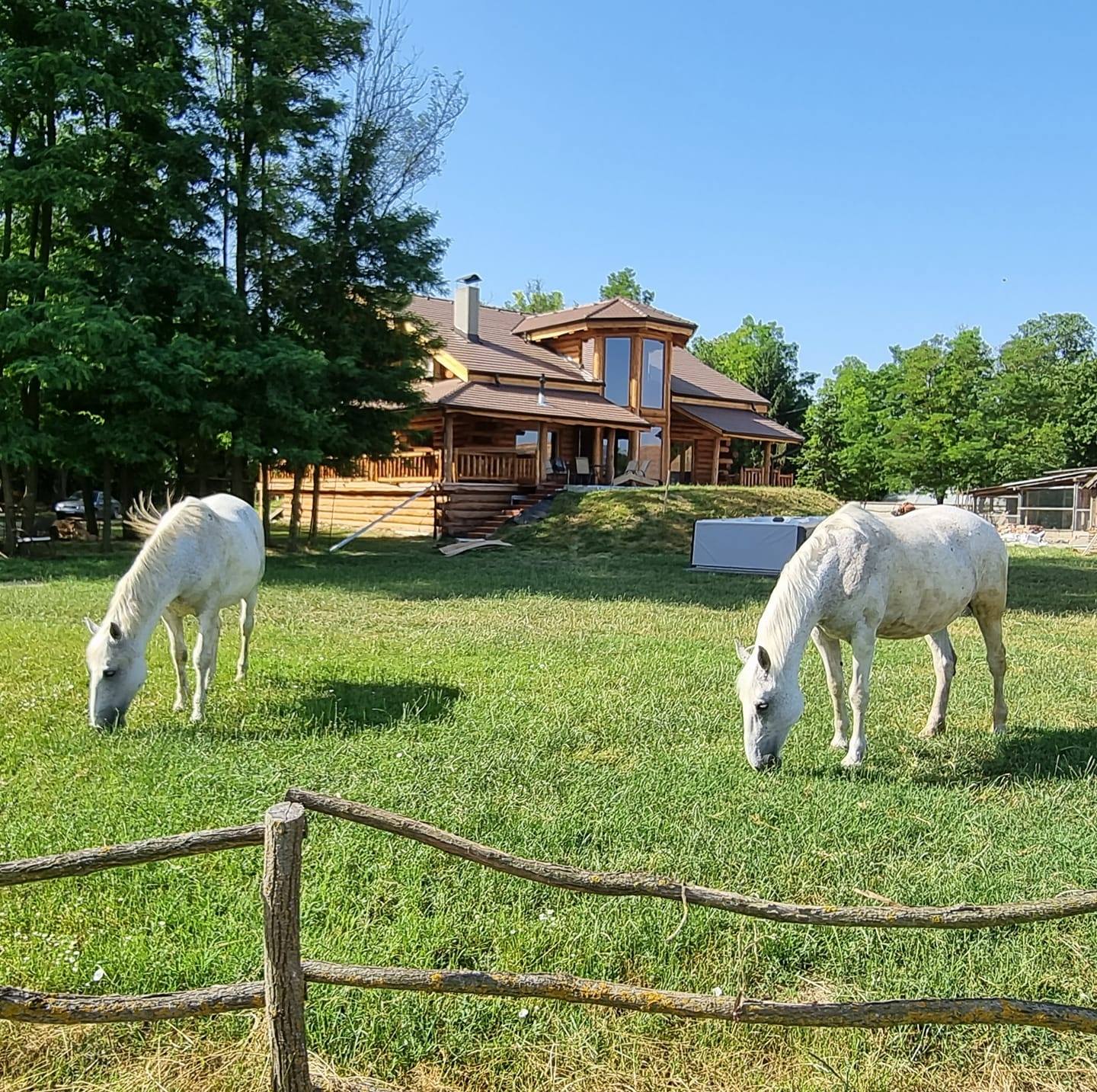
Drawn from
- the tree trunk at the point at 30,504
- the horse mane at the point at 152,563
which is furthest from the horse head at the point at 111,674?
the tree trunk at the point at 30,504

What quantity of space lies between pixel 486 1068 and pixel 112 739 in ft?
12.8

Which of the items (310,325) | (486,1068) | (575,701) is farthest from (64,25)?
(486,1068)

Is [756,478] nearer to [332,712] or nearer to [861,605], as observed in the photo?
[861,605]

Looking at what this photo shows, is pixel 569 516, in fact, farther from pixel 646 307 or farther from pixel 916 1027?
pixel 916 1027

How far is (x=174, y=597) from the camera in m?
5.96

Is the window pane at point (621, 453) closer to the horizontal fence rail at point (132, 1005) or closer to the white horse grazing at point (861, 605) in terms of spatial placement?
the white horse grazing at point (861, 605)

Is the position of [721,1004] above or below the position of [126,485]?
below

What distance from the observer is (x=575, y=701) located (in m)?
6.70

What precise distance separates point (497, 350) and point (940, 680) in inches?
991

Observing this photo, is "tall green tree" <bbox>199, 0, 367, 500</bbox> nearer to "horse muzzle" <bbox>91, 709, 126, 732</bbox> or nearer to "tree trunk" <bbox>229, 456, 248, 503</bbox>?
"tree trunk" <bbox>229, 456, 248, 503</bbox>

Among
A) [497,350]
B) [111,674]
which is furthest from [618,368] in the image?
[111,674]

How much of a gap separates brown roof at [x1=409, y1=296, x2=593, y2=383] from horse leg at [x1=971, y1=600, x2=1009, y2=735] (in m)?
21.4

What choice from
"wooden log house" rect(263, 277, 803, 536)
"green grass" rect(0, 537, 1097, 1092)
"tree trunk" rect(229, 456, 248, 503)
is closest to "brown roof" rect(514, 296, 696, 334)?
"wooden log house" rect(263, 277, 803, 536)

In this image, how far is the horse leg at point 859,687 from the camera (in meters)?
5.29
